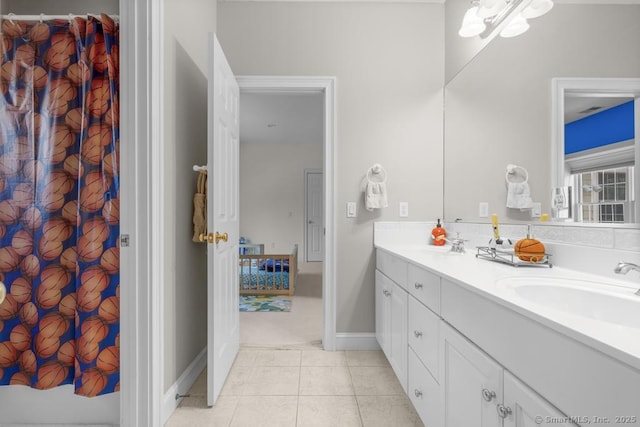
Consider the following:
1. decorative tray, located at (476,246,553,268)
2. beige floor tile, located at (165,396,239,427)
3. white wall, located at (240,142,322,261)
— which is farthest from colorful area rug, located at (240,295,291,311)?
white wall, located at (240,142,322,261)

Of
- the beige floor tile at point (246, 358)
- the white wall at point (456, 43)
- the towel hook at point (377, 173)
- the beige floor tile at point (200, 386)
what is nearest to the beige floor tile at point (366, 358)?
the beige floor tile at point (246, 358)

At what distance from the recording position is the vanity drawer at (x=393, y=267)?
5.81 ft

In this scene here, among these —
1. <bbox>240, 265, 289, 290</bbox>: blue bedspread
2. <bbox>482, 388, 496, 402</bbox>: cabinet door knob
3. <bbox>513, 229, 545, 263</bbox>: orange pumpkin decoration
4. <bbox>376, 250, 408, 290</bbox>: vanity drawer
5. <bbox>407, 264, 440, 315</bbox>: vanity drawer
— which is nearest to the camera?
<bbox>482, 388, 496, 402</bbox>: cabinet door knob

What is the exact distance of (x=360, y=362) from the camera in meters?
2.24

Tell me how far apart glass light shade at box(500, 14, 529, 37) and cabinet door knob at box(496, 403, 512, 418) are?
174 centimetres

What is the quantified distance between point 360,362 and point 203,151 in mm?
1900

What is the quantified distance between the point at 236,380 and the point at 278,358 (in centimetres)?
38

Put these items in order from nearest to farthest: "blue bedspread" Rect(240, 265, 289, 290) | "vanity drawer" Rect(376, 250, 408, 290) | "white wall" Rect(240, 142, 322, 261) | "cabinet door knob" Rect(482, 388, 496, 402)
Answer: "cabinet door knob" Rect(482, 388, 496, 402)
"vanity drawer" Rect(376, 250, 408, 290)
"blue bedspread" Rect(240, 265, 289, 290)
"white wall" Rect(240, 142, 322, 261)

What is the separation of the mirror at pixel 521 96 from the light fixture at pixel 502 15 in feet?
0.15

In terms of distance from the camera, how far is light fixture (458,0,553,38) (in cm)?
152

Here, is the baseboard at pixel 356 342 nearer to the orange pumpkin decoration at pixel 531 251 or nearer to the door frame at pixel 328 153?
the door frame at pixel 328 153

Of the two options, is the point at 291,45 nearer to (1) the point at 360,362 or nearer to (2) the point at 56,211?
(2) the point at 56,211

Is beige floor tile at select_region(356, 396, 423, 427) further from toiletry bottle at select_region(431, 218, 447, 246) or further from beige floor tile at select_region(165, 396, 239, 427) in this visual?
toiletry bottle at select_region(431, 218, 447, 246)

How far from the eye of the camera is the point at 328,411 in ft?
5.56
